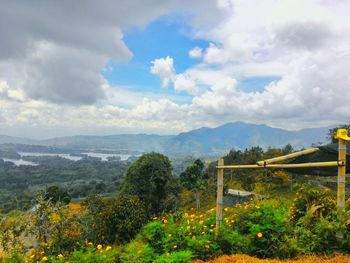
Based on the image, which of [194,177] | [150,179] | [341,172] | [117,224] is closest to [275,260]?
[341,172]

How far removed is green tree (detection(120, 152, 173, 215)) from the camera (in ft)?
95.0

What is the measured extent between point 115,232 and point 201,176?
23166 millimetres

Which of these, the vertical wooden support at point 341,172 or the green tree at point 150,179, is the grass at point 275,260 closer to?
the vertical wooden support at point 341,172

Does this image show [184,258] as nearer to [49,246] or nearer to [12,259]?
[12,259]

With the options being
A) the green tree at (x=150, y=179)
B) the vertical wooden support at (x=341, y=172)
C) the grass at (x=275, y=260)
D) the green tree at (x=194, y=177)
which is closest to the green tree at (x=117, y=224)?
the grass at (x=275, y=260)

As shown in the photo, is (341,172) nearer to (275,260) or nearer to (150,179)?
(275,260)

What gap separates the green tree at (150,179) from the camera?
2896cm

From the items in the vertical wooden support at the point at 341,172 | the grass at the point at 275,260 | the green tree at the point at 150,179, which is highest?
the vertical wooden support at the point at 341,172

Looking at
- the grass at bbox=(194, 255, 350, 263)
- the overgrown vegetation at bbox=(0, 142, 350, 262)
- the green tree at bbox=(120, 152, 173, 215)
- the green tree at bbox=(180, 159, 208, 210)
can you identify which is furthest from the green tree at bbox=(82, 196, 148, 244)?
the green tree at bbox=(180, 159, 208, 210)

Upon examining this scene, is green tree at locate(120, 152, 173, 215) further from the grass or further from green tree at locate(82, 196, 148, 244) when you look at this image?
the grass

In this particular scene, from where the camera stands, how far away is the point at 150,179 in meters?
29.1

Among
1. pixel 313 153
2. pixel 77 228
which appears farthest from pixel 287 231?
pixel 77 228

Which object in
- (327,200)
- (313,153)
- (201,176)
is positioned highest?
(313,153)

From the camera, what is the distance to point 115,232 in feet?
33.5
